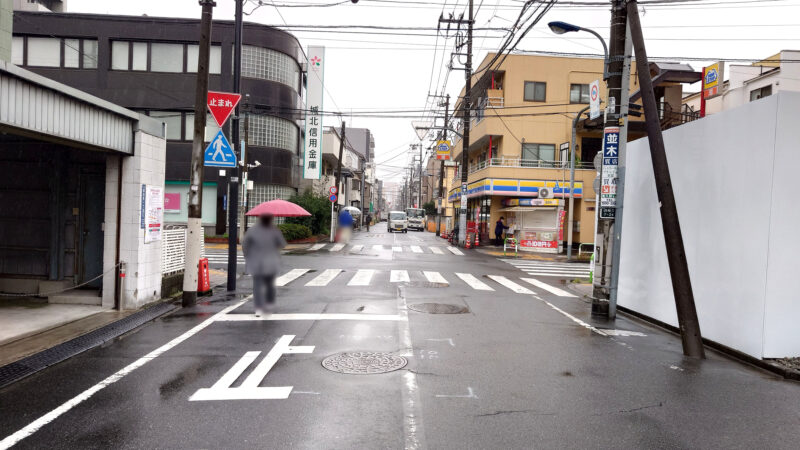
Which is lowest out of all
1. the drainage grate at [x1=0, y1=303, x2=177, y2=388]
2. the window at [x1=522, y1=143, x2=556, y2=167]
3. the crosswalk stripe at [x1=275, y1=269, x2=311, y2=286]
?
the drainage grate at [x1=0, y1=303, x2=177, y2=388]

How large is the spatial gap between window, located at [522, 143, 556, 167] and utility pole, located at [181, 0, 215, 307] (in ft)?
82.4

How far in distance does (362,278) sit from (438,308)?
199 inches

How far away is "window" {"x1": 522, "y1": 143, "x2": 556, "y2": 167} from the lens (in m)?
33.0

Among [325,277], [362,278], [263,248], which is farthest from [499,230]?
[263,248]

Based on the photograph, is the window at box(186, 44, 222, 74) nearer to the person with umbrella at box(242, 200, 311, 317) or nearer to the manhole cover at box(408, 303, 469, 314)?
the manhole cover at box(408, 303, 469, 314)

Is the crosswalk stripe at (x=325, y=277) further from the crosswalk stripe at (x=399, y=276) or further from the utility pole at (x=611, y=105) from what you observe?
the utility pole at (x=611, y=105)

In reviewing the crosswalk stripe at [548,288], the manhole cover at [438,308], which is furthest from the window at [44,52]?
the manhole cover at [438,308]

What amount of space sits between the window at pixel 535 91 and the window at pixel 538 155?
298cm

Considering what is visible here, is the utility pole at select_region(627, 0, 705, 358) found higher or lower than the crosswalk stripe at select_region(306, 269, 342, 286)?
higher

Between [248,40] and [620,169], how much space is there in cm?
2538

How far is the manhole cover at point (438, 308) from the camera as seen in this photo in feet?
34.1

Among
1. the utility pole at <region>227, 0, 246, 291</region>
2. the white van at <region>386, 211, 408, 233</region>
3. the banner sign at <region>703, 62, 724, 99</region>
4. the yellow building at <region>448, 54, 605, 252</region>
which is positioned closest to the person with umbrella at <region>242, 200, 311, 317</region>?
the utility pole at <region>227, 0, 246, 291</region>

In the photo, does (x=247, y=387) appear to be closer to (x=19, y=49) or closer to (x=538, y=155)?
(x=538, y=155)

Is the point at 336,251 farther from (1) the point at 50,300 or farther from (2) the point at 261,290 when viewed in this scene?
(2) the point at 261,290
